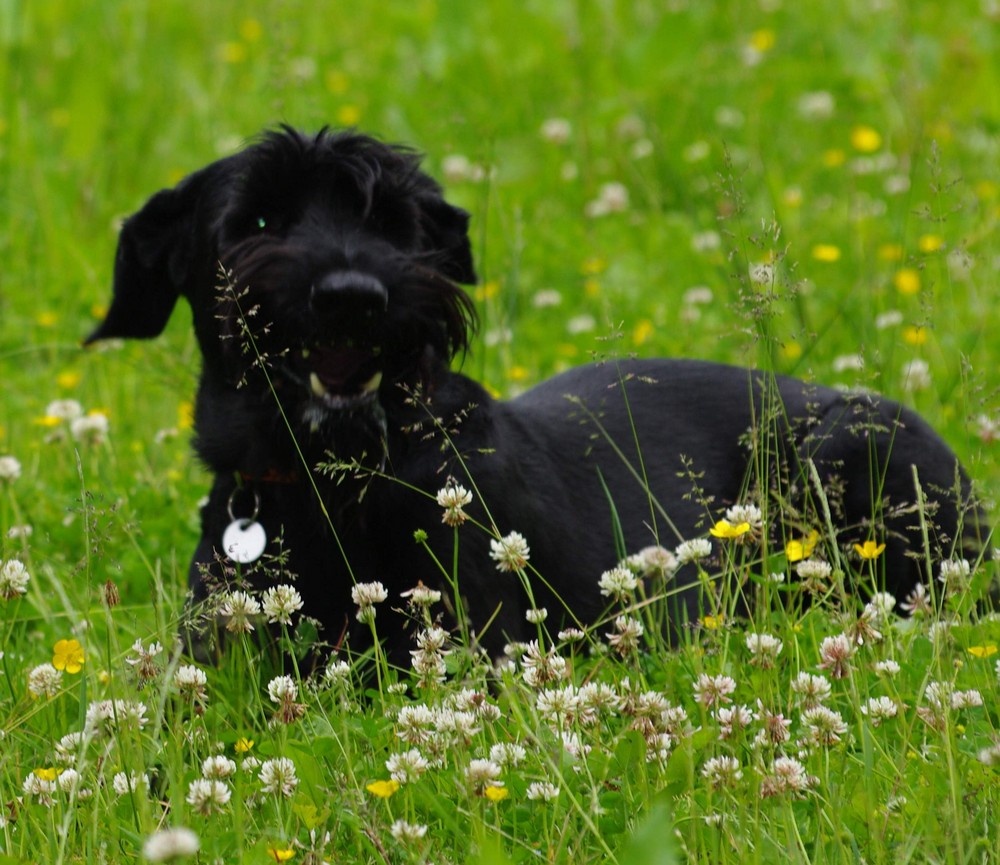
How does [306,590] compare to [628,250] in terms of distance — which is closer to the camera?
[306,590]

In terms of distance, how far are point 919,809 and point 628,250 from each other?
4980mm

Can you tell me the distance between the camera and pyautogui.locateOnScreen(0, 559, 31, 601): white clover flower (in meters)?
2.89

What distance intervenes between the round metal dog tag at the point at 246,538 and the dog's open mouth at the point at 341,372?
1.34 ft

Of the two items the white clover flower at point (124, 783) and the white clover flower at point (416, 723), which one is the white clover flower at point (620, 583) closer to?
the white clover flower at point (416, 723)

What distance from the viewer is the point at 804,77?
8984 mm

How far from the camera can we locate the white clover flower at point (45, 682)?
115 inches

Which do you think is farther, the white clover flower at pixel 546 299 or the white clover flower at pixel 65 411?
the white clover flower at pixel 546 299

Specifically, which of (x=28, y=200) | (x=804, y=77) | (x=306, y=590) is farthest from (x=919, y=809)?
(x=804, y=77)

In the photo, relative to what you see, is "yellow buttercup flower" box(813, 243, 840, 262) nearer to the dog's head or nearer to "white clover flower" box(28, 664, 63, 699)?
the dog's head

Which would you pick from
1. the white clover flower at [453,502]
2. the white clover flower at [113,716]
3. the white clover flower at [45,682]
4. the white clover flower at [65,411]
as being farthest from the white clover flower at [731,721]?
the white clover flower at [65,411]

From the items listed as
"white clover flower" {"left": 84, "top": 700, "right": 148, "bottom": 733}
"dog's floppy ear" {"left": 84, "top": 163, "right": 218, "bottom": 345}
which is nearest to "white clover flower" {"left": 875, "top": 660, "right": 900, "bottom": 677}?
"white clover flower" {"left": 84, "top": 700, "right": 148, "bottom": 733}

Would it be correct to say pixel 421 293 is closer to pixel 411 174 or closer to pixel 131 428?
pixel 411 174

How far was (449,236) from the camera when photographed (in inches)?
174

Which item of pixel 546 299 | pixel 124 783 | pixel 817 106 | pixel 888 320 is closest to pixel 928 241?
pixel 888 320
